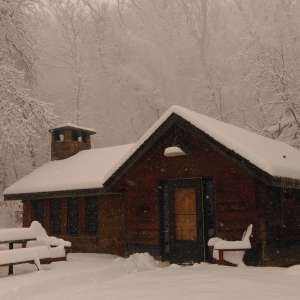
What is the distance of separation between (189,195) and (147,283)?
175 inches

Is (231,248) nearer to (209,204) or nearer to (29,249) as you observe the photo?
(209,204)

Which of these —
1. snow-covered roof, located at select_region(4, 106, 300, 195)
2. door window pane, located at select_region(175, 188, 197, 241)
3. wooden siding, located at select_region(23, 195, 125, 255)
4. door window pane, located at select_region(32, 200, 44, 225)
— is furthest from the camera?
door window pane, located at select_region(32, 200, 44, 225)

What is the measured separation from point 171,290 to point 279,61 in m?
20.0

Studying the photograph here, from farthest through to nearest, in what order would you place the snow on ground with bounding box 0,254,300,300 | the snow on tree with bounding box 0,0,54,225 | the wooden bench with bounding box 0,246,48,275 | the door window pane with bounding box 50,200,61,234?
the door window pane with bounding box 50,200,61,234, the snow on tree with bounding box 0,0,54,225, the wooden bench with bounding box 0,246,48,275, the snow on ground with bounding box 0,254,300,300

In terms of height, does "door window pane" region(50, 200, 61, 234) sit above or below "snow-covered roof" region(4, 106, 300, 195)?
below

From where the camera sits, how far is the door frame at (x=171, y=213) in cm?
1357

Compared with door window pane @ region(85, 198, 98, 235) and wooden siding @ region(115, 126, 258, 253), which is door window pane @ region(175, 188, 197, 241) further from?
door window pane @ region(85, 198, 98, 235)

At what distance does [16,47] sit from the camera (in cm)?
1886

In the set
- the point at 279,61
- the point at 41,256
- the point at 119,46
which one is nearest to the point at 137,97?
the point at 119,46

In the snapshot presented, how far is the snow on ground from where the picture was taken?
8.62 metres

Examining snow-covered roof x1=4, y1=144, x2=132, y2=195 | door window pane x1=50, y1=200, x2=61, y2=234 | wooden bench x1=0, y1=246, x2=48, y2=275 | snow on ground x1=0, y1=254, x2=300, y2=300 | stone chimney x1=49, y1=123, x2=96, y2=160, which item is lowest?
snow on ground x1=0, y1=254, x2=300, y2=300

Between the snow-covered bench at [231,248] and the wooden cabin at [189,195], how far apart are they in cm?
23

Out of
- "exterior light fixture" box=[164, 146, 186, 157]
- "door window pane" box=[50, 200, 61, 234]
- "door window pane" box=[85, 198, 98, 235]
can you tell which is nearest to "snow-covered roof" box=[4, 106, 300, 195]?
"exterior light fixture" box=[164, 146, 186, 157]

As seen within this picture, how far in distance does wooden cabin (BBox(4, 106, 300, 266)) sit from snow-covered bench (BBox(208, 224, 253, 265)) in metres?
0.23
